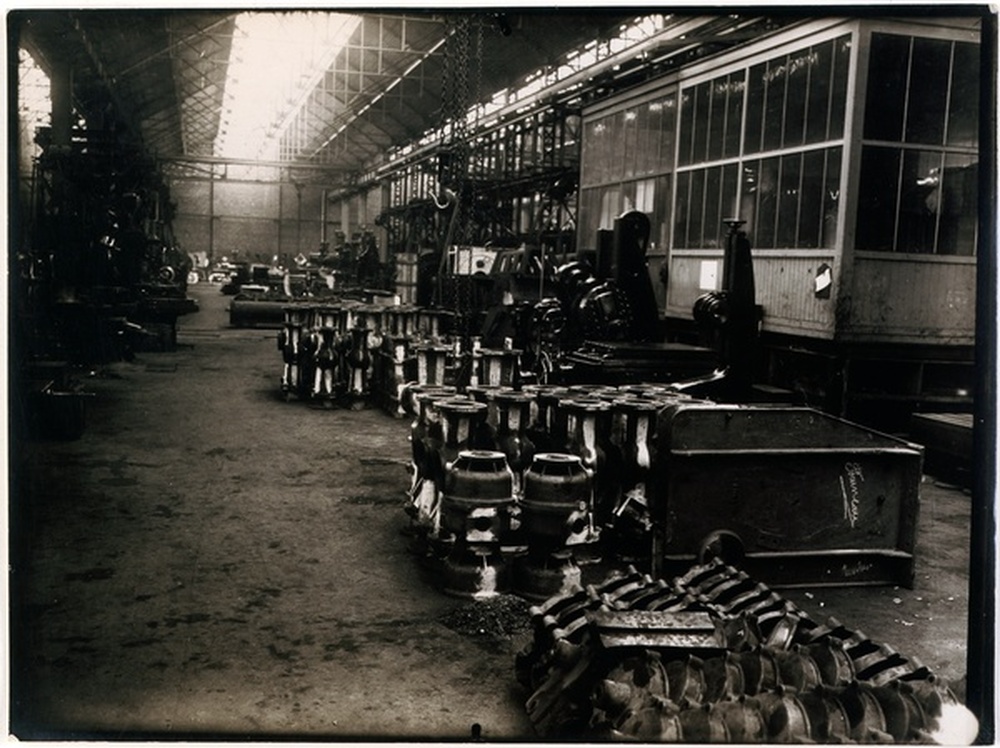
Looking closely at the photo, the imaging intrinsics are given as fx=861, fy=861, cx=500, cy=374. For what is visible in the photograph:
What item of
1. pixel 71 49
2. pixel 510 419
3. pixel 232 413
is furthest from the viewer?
pixel 71 49

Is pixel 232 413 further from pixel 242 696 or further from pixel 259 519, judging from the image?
pixel 242 696

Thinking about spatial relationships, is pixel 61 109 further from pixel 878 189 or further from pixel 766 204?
pixel 878 189

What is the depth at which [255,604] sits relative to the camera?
3.43 meters

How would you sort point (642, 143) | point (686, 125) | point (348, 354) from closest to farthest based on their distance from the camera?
point (348, 354) → point (686, 125) → point (642, 143)

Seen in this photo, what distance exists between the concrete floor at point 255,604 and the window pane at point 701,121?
4.79m

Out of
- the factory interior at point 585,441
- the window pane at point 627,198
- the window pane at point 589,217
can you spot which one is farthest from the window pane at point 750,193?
the window pane at point 589,217

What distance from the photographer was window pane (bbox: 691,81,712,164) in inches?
370

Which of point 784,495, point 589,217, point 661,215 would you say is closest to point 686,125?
point 661,215

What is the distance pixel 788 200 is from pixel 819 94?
94 cm

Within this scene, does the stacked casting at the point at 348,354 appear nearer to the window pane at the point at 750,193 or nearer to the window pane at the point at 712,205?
the window pane at the point at 712,205

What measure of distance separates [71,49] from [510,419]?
767 centimetres

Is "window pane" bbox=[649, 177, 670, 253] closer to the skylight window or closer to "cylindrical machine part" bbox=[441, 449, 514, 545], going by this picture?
the skylight window

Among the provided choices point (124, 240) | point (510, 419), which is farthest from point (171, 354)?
point (510, 419)

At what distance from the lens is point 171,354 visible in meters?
12.0
